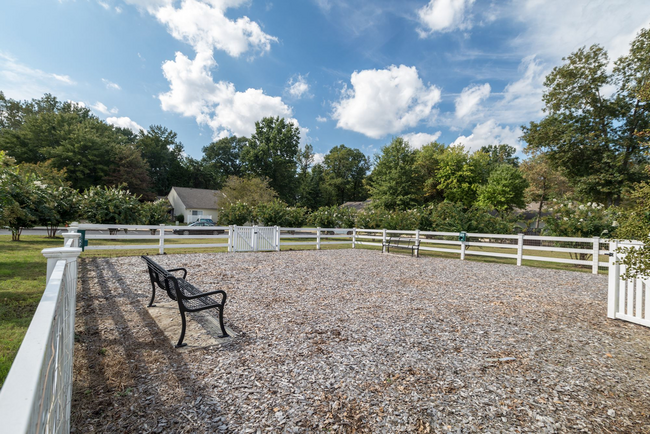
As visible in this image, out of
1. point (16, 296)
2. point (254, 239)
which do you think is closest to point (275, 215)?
point (254, 239)

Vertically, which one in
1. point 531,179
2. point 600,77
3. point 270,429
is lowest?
point 270,429

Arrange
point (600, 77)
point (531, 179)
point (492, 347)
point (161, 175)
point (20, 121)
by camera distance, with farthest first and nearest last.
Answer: point (161, 175) → point (20, 121) → point (531, 179) → point (600, 77) → point (492, 347)

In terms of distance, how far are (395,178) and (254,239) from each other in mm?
25086

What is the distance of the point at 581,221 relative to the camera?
1186cm

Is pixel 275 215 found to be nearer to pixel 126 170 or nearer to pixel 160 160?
pixel 126 170

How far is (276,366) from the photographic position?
3223 mm

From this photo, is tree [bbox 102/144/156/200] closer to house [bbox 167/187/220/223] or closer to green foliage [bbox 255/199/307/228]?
house [bbox 167/187/220/223]

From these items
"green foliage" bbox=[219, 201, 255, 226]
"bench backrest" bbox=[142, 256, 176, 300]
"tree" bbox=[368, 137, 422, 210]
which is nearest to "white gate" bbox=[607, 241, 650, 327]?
"bench backrest" bbox=[142, 256, 176, 300]

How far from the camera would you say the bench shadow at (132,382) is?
7.71 ft

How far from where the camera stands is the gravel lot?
2.46 meters

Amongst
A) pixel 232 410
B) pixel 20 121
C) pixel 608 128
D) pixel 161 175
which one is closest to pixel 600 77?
pixel 608 128

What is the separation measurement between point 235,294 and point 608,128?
2793cm

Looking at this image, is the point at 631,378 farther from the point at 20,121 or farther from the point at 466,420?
the point at 20,121

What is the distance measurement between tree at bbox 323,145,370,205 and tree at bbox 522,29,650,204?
117 ft
